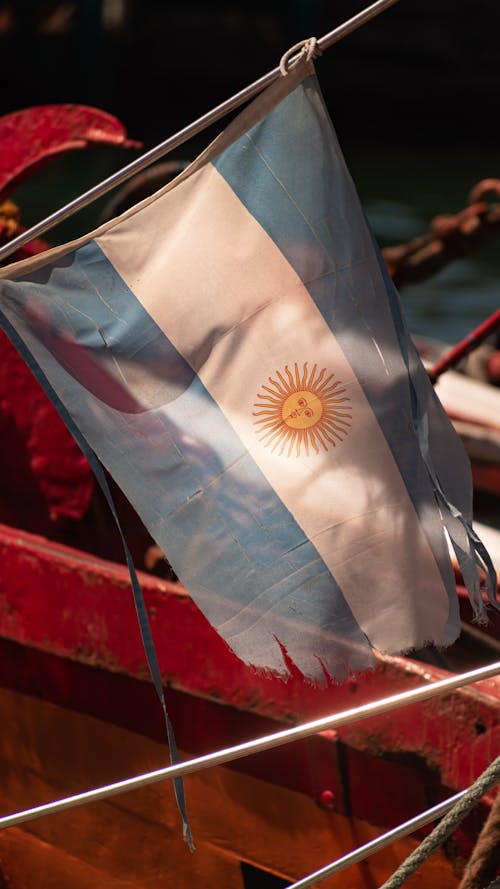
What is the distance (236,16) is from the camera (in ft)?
64.5

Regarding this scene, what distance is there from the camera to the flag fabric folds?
8.16 feet

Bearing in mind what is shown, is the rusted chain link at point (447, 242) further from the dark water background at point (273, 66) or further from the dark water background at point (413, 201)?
the dark water background at point (273, 66)

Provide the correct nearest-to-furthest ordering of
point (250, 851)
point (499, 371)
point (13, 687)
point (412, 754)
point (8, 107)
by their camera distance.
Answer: point (412, 754), point (250, 851), point (13, 687), point (499, 371), point (8, 107)

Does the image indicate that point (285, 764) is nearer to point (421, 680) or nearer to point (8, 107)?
point (421, 680)

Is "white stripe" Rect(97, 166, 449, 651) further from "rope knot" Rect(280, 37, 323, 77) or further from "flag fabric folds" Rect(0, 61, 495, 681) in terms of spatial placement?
"rope knot" Rect(280, 37, 323, 77)

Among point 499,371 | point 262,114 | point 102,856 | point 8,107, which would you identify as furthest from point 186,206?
point 8,107

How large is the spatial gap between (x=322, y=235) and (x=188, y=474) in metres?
0.56

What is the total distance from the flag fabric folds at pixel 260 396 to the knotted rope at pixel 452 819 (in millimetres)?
319

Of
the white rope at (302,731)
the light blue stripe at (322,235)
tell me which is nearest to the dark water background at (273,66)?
the light blue stripe at (322,235)

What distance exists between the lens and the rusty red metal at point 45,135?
343 cm

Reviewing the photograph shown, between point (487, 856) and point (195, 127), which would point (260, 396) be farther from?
point (487, 856)

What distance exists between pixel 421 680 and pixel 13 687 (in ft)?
4.03

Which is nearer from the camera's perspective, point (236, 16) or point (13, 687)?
point (13, 687)

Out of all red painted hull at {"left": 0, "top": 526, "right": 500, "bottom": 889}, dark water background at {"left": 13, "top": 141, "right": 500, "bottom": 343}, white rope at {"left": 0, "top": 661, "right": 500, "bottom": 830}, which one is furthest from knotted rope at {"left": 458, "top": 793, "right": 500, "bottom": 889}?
dark water background at {"left": 13, "top": 141, "right": 500, "bottom": 343}
